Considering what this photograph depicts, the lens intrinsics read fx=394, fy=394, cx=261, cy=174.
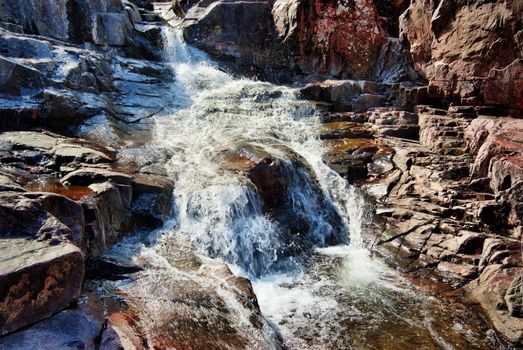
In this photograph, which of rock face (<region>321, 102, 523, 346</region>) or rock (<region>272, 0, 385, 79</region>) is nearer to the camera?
rock face (<region>321, 102, 523, 346</region>)

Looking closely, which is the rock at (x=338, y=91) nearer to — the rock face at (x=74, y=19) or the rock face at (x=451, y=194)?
the rock face at (x=451, y=194)

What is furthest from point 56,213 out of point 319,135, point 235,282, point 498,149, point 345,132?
point 345,132

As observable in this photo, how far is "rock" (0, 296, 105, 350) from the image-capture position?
11.2 ft

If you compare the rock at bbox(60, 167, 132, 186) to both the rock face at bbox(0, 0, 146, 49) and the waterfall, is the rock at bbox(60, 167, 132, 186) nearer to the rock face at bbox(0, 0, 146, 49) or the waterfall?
the waterfall

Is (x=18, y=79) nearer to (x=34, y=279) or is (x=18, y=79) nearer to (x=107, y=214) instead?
(x=107, y=214)

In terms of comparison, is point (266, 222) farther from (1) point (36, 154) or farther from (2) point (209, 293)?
(1) point (36, 154)

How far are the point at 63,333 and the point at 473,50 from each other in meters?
11.3

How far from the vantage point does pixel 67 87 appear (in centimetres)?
1073

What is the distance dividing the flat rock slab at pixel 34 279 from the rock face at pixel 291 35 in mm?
14129

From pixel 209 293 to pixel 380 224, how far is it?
451cm

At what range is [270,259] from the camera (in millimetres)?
7434

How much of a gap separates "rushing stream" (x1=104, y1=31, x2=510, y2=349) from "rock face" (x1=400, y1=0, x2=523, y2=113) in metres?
4.04

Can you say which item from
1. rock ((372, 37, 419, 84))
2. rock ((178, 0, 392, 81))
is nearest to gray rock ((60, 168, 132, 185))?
rock ((178, 0, 392, 81))

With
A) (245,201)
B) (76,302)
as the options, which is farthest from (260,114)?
(76,302)
